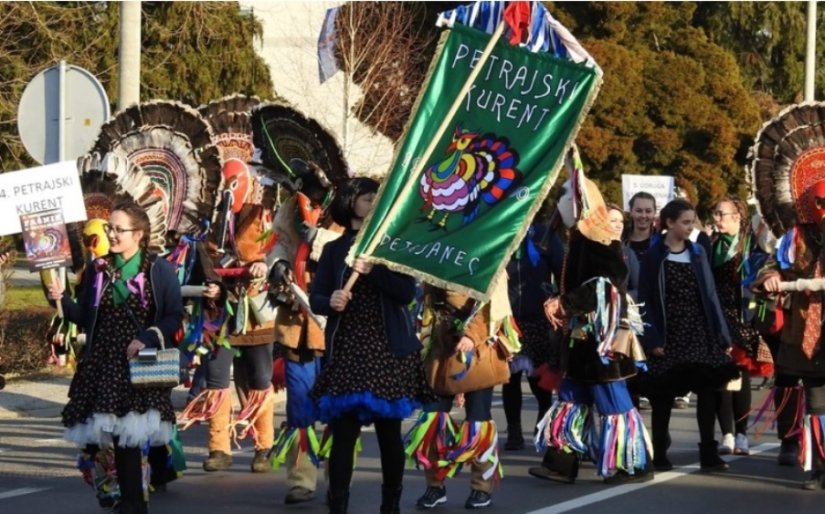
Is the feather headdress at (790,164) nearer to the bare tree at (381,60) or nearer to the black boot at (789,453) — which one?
the black boot at (789,453)

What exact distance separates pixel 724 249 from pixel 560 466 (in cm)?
223

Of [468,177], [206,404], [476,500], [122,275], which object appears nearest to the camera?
[468,177]

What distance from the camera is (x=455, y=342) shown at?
8.66m

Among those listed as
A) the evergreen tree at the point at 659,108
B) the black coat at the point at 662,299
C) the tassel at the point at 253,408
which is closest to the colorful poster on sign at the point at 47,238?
the tassel at the point at 253,408

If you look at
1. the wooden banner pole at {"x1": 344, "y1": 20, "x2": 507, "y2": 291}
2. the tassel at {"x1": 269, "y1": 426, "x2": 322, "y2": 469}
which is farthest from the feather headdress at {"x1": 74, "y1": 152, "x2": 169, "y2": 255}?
the wooden banner pole at {"x1": 344, "y1": 20, "x2": 507, "y2": 291}

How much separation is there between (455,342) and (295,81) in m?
24.3

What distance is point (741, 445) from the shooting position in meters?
11.2

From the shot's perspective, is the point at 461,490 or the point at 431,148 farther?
the point at 461,490

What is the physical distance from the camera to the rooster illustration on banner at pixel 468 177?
760cm

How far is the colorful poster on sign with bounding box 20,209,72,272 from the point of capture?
8008 mm

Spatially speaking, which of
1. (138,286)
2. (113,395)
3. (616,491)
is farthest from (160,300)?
(616,491)

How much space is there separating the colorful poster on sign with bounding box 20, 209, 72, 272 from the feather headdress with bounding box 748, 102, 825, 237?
434cm

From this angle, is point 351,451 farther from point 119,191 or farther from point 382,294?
point 119,191

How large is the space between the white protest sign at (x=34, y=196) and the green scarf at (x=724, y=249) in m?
4.68
